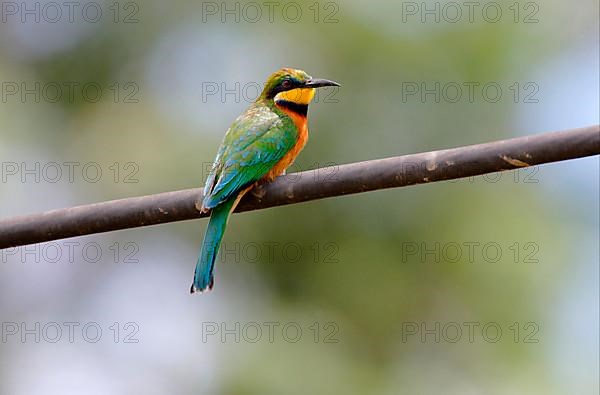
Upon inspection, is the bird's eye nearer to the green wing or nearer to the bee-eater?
the bee-eater

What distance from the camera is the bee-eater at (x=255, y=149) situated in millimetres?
4074

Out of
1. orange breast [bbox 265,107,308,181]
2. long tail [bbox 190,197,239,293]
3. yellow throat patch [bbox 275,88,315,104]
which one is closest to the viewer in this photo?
long tail [bbox 190,197,239,293]

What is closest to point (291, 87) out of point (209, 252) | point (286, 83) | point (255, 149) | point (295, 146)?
point (286, 83)

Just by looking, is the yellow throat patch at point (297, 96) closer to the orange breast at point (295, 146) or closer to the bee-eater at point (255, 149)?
the bee-eater at point (255, 149)

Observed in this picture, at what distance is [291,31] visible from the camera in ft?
32.8

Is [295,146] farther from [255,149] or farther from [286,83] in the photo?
[286,83]

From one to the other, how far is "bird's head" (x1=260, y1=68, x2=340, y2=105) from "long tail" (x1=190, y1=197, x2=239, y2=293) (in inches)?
52.7

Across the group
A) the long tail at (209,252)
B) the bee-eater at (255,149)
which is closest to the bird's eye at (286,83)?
the bee-eater at (255,149)

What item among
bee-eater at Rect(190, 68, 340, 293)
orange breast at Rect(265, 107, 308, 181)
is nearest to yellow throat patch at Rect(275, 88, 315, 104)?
bee-eater at Rect(190, 68, 340, 293)

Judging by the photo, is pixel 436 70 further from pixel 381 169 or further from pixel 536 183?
pixel 381 169

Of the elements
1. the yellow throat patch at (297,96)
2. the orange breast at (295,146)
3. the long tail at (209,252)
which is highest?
the yellow throat patch at (297,96)

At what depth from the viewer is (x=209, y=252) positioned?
13.4 ft

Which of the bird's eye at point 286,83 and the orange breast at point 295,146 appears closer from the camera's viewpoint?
the orange breast at point 295,146

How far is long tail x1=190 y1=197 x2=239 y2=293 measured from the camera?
406 cm
